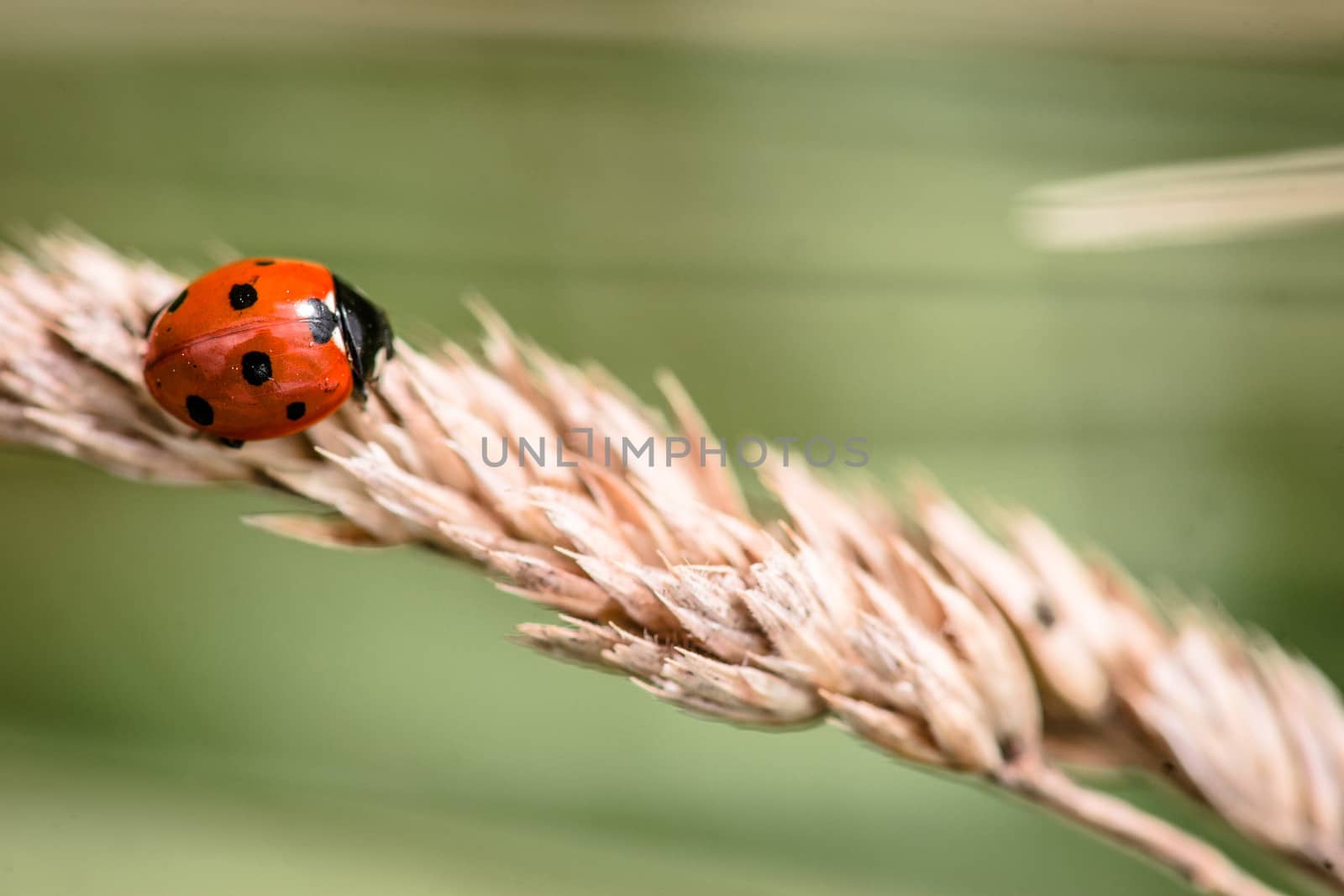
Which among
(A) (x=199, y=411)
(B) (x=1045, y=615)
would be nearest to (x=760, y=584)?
(B) (x=1045, y=615)

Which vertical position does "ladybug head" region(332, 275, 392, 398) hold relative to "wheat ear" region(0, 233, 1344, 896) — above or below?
above

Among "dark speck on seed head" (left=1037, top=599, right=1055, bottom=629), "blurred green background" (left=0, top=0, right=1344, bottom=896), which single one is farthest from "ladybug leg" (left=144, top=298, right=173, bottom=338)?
"dark speck on seed head" (left=1037, top=599, right=1055, bottom=629)

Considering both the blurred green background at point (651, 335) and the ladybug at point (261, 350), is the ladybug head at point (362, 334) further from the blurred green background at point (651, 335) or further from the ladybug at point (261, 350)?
the blurred green background at point (651, 335)

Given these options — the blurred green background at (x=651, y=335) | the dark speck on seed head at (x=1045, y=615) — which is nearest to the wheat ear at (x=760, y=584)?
the dark speck on seed head at (x=1045, y=615)

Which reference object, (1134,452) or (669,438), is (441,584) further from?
(1134,452)

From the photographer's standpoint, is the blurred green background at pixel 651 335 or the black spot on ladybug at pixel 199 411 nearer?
the black spot on ladybug at pixel 199 411

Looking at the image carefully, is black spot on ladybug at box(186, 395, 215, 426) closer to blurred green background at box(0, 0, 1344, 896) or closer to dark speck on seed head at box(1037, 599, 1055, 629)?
blurred green background at box(0, 0, 1344, 896)

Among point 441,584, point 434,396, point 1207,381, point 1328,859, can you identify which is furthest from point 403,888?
point 1207,381
